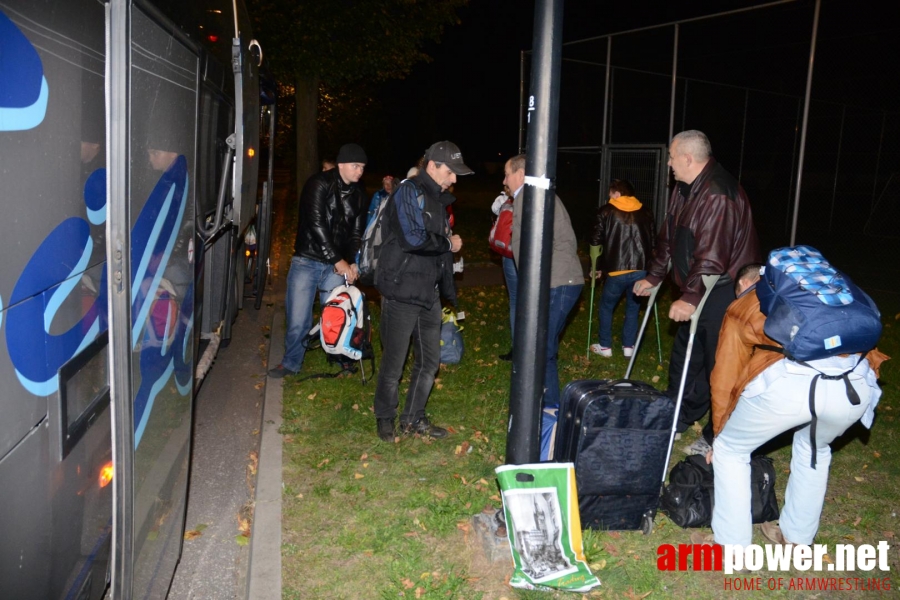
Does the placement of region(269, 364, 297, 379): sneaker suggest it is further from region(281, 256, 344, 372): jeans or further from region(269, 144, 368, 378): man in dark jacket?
region(281, 256, 344, 372): jeans

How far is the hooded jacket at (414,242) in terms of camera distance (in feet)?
16.3

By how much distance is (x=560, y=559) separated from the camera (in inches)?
149

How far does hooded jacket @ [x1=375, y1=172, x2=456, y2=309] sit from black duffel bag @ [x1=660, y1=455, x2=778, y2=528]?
1.96 meters

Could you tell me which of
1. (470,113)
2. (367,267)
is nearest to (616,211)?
(367,267)

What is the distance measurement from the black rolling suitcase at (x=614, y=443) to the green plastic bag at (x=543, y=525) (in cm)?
34

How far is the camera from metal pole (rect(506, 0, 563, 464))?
11.7ft

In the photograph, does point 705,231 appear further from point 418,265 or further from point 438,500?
point 438,500

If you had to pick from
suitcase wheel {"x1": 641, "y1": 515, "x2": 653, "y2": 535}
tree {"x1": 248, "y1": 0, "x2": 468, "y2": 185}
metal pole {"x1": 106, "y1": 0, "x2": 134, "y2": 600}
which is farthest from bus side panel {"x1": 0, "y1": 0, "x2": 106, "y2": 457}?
tree {"x1": 248, "y1": 0, "x2": 468, "y2": 185}

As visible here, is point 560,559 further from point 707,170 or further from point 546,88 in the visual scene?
point 707,170

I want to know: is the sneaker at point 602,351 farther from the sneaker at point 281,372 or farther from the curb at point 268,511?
the curb at point 268,511

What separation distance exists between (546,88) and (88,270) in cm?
214

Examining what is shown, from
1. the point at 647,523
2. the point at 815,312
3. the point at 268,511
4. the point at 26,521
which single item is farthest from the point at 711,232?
the point at 26,521

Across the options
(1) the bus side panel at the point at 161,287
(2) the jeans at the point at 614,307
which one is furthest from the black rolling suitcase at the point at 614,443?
(2) the jeans at the point at 614,307

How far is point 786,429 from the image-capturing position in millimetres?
3766
